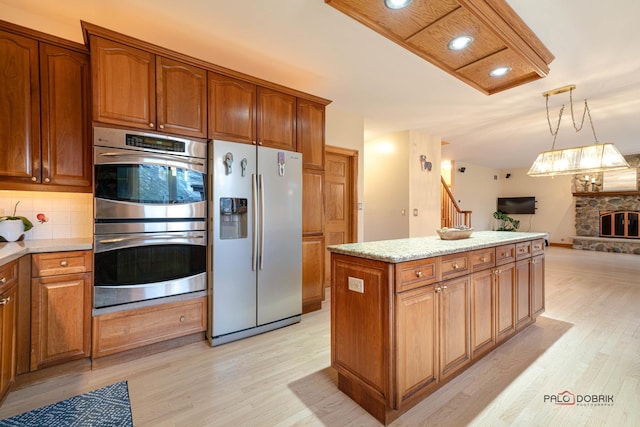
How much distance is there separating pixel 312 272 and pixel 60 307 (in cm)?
215

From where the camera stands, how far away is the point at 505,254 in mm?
2398

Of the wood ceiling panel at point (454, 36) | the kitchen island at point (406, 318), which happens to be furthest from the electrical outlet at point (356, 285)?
the wood ceiling panel at point (454, 36)

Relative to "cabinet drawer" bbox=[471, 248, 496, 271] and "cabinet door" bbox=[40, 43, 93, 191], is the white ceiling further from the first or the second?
"cabinet drawer" bbox=[471, 248, 496, 271]

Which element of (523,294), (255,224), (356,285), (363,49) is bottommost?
(523,294)

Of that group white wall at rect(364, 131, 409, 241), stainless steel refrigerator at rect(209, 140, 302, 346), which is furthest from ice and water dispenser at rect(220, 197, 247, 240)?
white wall at rect(364, 131, 409, 241)

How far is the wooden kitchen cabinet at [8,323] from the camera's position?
1.59 meters

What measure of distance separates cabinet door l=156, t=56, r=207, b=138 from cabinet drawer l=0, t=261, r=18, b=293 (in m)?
1.29

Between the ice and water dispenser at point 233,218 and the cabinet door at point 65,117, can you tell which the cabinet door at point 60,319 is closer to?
the cabinet door at point 65,117

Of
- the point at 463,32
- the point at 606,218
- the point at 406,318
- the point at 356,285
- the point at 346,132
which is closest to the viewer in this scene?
the point at 406,318

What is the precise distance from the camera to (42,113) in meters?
2.13

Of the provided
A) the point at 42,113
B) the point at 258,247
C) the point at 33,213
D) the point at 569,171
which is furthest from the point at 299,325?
the point at 569,171

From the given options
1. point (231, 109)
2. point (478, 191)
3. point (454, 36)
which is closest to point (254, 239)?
point (231, 109)

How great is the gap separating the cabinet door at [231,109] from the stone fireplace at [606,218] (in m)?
10.7

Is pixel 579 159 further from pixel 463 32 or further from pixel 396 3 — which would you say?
pixel 396 3
